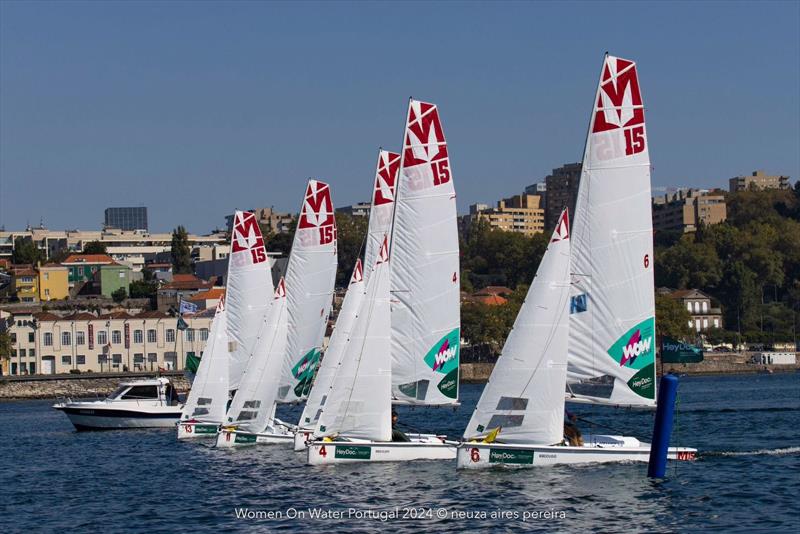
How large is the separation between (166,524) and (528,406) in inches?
392

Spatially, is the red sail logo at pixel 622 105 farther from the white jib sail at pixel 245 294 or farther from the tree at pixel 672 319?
the tree at pixel 672 319

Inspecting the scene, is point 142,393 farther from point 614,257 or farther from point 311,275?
point 614,257

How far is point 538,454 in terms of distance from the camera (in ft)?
119

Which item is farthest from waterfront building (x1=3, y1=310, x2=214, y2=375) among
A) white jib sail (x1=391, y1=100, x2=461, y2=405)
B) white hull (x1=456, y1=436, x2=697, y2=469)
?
white hull (x1=456, y1=436, x2=697, y2=469)

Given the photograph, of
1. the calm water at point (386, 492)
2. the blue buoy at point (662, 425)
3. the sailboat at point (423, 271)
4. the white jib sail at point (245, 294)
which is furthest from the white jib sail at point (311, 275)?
the blue buoy at point (662, 425)

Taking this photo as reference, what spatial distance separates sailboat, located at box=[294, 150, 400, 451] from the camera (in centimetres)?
4258

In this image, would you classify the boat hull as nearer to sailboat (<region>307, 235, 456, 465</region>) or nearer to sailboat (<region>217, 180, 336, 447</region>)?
sailboat (<region>217, 180, 336, 447</region>)

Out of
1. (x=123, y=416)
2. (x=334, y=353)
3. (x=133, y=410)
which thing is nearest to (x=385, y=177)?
(x=334, y=353)

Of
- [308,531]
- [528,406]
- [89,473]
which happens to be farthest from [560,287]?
[89,473]

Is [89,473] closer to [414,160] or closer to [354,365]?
[354,365]

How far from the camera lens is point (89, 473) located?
45000 mm

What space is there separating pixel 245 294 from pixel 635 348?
24287mm

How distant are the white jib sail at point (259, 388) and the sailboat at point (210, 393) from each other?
7.24 metres

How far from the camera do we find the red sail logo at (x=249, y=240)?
58156mm
